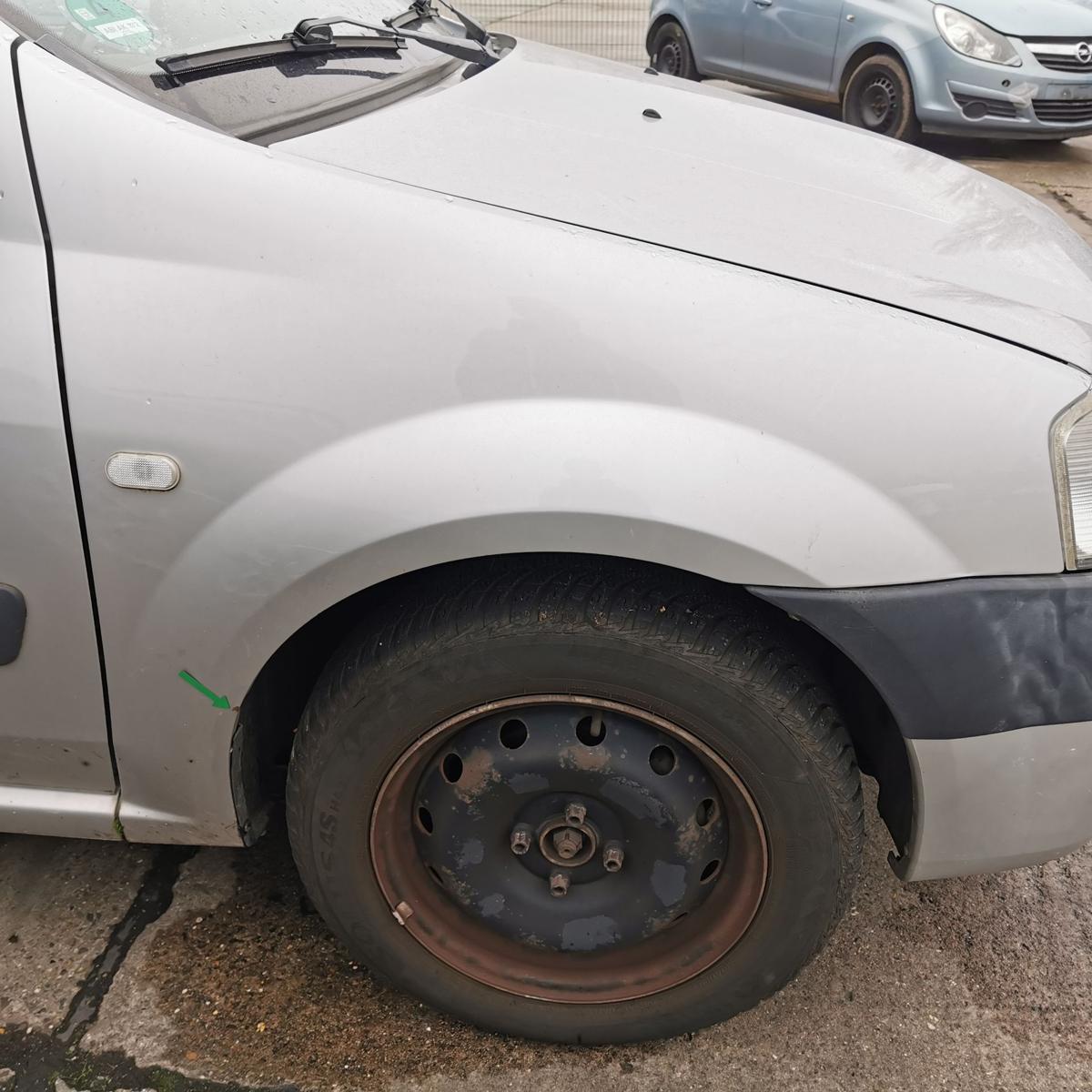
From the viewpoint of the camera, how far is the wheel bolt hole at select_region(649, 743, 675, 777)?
158 cm

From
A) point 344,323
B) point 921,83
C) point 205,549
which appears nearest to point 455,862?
point 205,549

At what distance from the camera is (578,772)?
1.57 metres

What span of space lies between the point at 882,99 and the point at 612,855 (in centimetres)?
701

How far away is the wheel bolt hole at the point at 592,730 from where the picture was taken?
156 cm

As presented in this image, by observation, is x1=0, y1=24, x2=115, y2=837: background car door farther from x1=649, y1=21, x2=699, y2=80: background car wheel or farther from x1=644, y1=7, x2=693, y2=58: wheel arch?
x1=644, y1=7, x2=693, y2=58: wheel arch

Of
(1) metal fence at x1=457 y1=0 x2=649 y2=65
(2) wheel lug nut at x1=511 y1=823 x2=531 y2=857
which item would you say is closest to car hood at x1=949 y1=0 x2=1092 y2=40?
(1) metal fence at x1=457 y1=0 x2=649 y2=65

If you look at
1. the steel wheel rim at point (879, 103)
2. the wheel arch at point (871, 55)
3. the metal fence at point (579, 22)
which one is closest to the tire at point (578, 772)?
the wheel arch at point (871, 55)

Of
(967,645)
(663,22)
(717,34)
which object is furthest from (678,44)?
(967,645)

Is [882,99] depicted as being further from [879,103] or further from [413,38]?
[413,38]

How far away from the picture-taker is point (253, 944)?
1.96 meters

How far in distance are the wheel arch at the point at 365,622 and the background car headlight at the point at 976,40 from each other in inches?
252

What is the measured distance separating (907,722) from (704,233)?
756 millimetres

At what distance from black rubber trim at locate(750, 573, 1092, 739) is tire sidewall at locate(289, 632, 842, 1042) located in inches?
6.3

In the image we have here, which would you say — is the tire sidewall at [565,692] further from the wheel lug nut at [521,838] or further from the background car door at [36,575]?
the background car door at [36,575]
